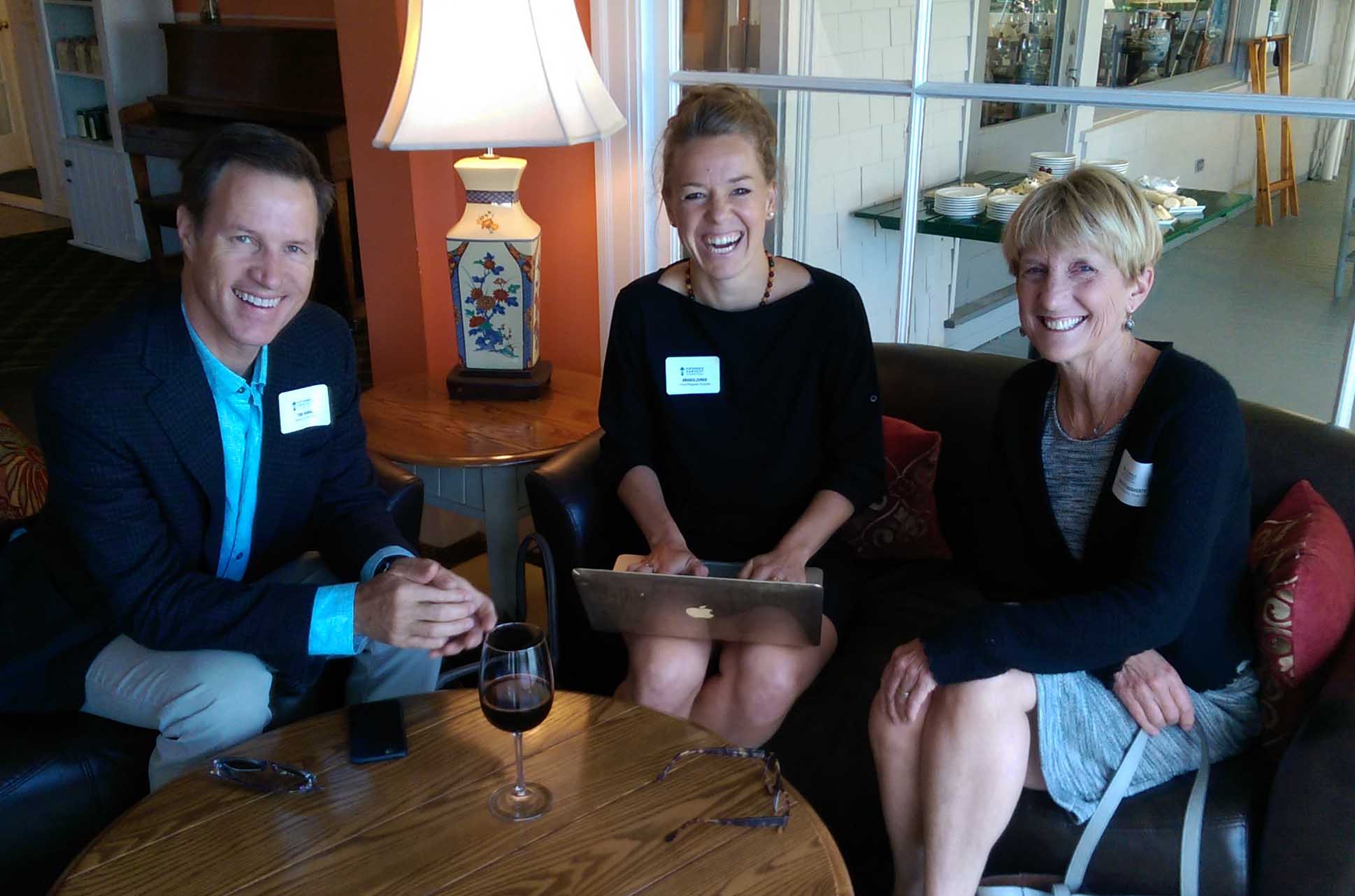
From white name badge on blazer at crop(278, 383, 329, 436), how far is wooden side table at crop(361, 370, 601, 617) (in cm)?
47

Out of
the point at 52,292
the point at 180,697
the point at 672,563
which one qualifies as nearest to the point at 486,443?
the point at 672,563

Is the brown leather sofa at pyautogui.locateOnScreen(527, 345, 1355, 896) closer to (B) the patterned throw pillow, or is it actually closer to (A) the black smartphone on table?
(A) the black smartphone on table

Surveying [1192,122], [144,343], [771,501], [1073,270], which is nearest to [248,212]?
[144,343]

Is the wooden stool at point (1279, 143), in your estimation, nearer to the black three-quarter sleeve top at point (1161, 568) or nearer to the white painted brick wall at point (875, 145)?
the white painted brick wall at point (875, 145)

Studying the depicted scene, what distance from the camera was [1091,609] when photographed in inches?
59.7

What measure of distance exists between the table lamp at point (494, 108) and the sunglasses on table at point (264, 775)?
4.29 ft

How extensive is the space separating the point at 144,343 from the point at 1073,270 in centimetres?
129

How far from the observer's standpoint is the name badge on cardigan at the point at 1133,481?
154 centimetres

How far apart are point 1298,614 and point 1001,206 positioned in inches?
43.0

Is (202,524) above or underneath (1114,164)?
underneath

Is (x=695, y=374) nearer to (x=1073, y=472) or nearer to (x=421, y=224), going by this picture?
(x=1073, y=472)

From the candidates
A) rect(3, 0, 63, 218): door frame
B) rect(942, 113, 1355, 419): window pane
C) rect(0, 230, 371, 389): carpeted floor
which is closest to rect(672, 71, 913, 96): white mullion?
rect(942, 113, 1355, 419): window pane

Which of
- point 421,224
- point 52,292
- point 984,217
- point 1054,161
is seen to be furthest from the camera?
point 52,292

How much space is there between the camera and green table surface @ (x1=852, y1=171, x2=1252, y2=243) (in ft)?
7.01
